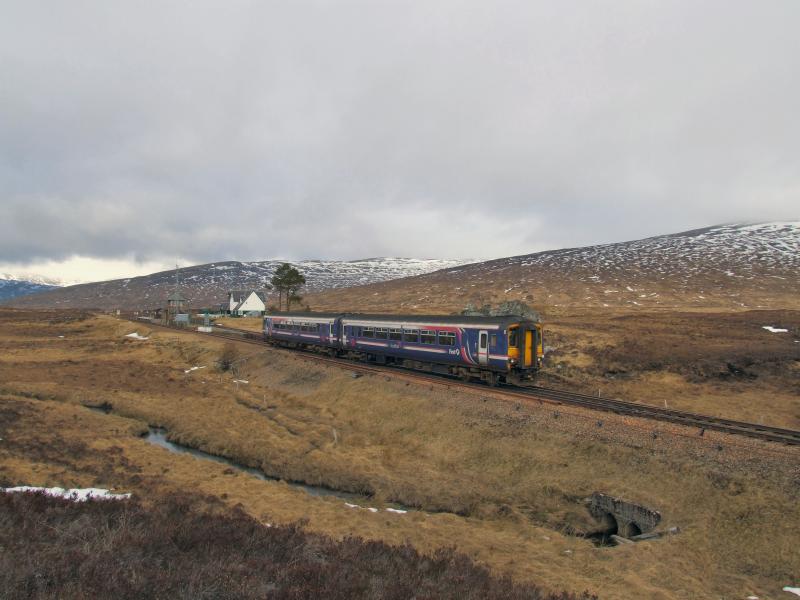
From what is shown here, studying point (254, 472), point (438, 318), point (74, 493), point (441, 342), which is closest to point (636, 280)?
point (438, 318)

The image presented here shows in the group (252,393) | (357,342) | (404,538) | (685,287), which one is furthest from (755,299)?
(404,538)

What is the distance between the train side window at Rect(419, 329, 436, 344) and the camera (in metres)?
30.0

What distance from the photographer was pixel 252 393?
34.7m

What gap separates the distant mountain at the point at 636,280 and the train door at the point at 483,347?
44.0m

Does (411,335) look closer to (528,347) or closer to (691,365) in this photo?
(528,347)

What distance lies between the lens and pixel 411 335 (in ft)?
105

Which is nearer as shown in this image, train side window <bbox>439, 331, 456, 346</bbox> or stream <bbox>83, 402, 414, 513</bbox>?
A: stream <bbox>83, 402, 414, 513</bbox>

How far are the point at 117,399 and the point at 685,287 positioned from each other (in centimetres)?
9767

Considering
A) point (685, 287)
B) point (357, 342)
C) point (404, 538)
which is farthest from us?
point (685, 287)

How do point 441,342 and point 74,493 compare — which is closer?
point 74,493

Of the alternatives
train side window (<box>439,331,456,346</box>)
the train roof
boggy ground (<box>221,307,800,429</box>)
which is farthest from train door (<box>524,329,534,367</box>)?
boggy ground (<box>221,307,800,429</box>)

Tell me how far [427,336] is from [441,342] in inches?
56.0

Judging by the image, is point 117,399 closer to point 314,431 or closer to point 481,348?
point 314,431

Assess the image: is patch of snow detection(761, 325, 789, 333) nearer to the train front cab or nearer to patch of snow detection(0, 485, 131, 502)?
the train front cab
